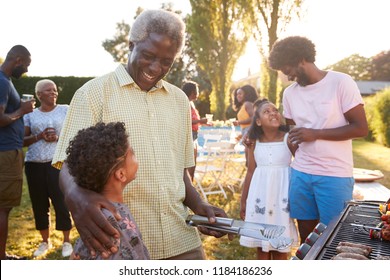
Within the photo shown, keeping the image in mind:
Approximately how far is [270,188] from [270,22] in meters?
9.97

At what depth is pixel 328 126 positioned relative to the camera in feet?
7.35

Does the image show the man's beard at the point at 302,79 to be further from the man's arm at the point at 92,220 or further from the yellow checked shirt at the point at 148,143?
the man's arm at the point at 92,220

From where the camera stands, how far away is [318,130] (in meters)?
2.21

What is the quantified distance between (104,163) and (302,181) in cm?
144

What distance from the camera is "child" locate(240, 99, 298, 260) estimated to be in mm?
2840

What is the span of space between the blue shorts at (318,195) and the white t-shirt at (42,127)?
2.21 metres

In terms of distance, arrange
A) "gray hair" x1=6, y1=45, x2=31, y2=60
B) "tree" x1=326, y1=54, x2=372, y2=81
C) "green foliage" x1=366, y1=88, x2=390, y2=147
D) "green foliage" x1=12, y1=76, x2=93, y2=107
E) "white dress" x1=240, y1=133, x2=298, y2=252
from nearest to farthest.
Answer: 1. "white dress" x1=240, y1=133, x2=298, y2=252
2. "gray hair" x1=6, y1=45, x2=31, y2=60
3. "green foliage" x1=12, y1=76, x2=93, y2=107
4. "green foliage" x1=366, y1=88, x2=390, y2=147
5. "tree" x1=326, y1=54, x2=372, y2=81

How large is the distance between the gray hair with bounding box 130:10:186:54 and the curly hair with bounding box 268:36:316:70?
1.09 metres

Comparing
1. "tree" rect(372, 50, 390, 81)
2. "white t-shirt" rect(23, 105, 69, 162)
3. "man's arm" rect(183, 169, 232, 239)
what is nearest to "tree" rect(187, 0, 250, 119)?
"tree" rect(372, 50, 390, 81)

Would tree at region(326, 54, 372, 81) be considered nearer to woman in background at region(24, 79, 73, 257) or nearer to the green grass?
the green grass

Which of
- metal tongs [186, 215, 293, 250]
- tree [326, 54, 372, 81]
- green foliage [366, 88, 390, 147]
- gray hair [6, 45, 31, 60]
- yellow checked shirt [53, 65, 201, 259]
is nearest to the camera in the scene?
metal tongs [186, 215, 293, 250]

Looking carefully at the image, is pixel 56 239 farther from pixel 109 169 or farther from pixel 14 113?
pixel 109 169

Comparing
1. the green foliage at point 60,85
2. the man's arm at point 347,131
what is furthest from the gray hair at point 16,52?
the man's arm at point 347,131

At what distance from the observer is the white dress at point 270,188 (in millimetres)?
2836
